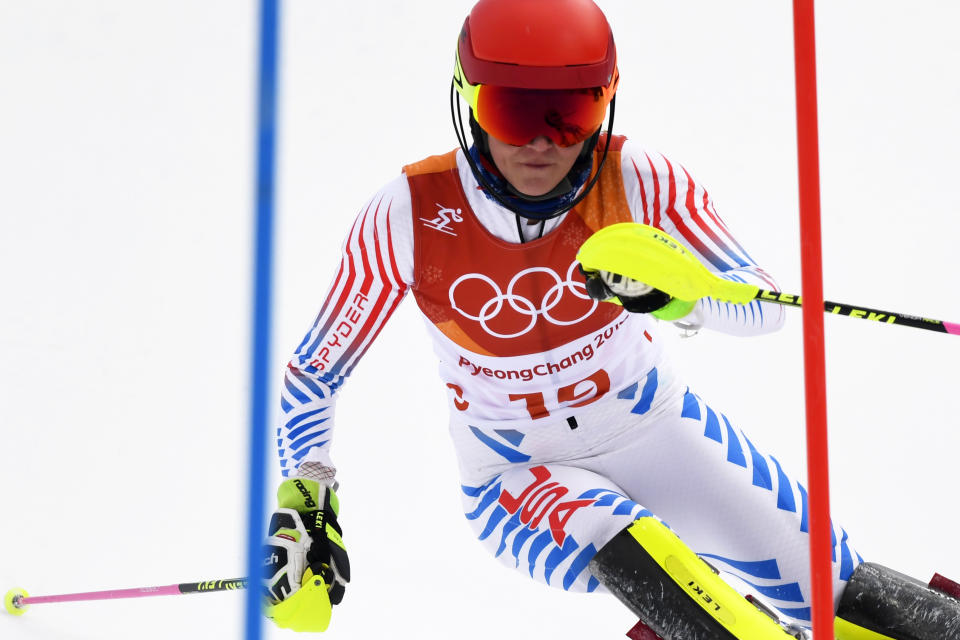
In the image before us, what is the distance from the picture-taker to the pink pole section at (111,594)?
2.84 meters

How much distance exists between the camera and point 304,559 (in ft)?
7.77

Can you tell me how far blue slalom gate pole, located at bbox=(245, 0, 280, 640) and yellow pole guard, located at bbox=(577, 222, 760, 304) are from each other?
89 centimetres

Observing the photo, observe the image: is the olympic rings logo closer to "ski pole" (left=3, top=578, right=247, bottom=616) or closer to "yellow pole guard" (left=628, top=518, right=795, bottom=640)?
"yellow pole guard" (left=628, top=518, right=795, bottom=640)

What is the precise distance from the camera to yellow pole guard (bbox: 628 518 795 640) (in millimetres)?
2057

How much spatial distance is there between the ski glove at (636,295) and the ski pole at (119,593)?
913mm

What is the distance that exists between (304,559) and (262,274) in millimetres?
1361

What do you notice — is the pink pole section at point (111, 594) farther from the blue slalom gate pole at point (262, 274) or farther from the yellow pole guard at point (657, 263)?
the blue slalom gate pole at point (262, 274)

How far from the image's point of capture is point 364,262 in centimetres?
244

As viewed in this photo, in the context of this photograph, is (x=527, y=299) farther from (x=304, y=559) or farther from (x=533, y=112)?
(x=304, y=559)

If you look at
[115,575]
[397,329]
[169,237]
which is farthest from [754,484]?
[169,237]

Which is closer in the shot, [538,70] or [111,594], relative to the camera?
[538,70]

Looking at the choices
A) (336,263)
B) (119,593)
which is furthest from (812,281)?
(336,263)

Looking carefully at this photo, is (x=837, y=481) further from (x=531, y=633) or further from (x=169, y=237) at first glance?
(x=169, y=237)

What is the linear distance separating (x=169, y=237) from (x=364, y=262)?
217cm
